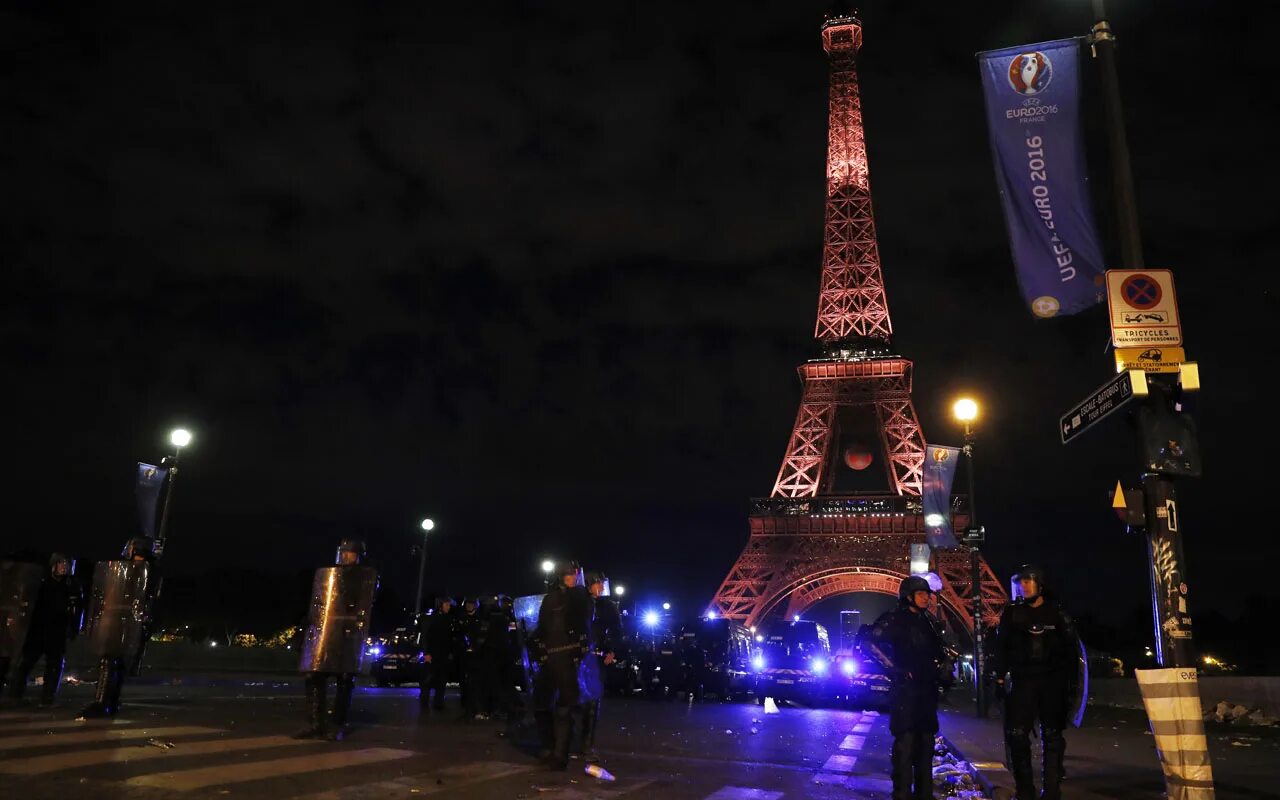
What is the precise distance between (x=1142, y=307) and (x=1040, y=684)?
10.5ft

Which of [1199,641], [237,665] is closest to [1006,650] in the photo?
[237,665]

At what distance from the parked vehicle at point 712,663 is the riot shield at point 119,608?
568 inches

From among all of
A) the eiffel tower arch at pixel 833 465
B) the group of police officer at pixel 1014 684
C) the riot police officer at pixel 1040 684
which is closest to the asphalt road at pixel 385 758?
the group of police officer at pixel 1014 684

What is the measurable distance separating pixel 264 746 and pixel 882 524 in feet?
161

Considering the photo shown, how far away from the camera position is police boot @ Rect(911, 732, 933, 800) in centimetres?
716

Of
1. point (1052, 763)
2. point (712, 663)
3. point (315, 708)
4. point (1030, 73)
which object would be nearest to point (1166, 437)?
point (1052, 763)

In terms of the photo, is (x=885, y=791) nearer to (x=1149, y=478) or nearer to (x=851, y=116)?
(x=1149, y=478)

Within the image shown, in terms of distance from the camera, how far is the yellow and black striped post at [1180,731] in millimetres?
6363

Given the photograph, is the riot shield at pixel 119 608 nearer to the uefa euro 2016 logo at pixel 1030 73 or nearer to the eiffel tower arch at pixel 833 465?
the uefa euro 2016 logo at pixel 1030 73

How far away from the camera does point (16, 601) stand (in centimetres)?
1097

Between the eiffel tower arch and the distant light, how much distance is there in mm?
29743

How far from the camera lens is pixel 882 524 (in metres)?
53.8

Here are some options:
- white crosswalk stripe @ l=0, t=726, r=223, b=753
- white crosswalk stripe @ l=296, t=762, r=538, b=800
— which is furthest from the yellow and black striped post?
white crosswalk stripe @ l=0, t=726, r=223, b=753

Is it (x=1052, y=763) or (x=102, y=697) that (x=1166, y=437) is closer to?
(x=1052, y=763)
